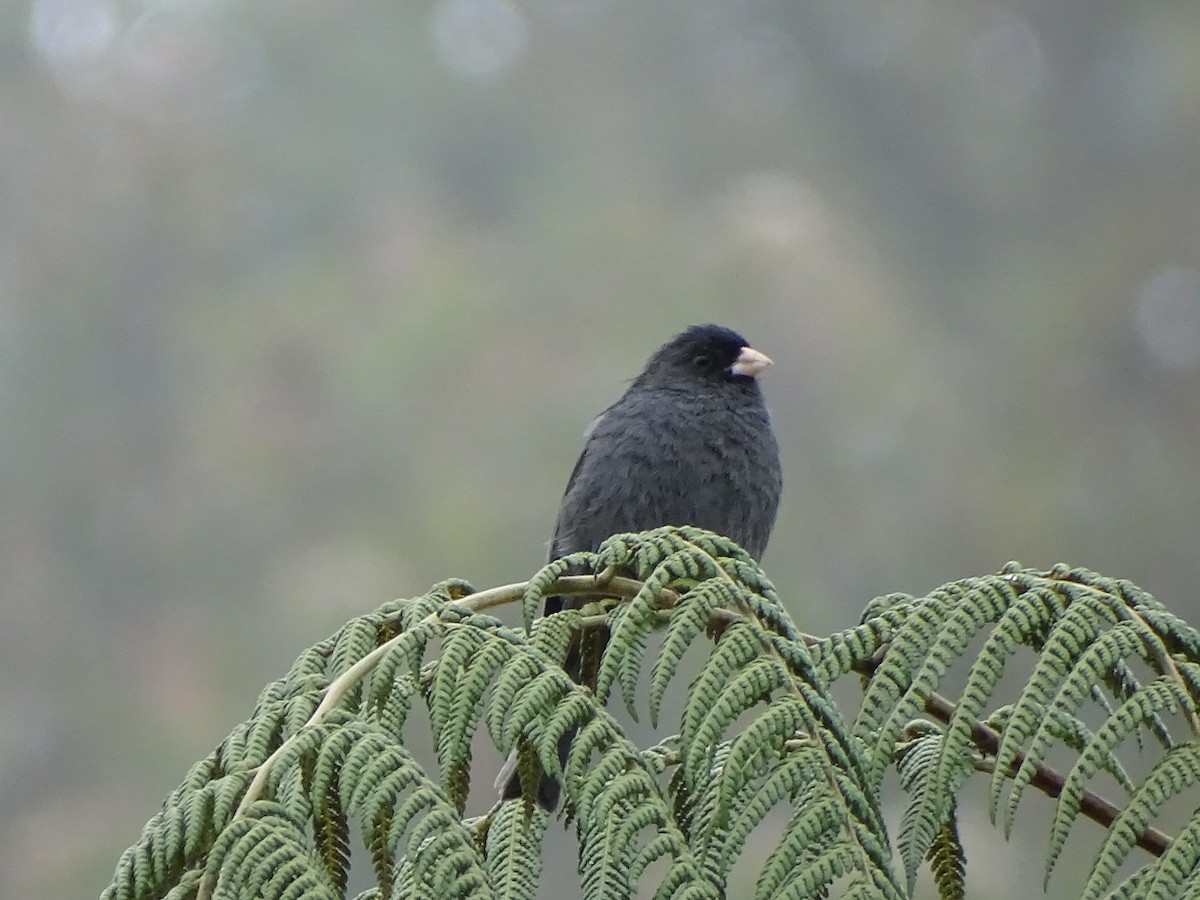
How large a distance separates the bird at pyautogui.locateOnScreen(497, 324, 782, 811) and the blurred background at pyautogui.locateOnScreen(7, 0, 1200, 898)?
1.56m

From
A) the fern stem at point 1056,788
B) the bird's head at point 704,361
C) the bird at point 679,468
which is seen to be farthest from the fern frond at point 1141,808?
the bird's head at point 704,361

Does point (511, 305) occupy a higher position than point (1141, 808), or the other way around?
point (511, 305)

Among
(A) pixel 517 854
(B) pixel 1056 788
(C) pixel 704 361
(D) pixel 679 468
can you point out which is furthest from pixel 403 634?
(C) pixel 704 361

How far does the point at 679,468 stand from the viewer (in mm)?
2129

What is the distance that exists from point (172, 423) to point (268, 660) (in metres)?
0.80

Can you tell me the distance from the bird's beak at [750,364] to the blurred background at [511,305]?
151 centimetres

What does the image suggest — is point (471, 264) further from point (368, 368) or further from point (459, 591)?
point (459, 591)

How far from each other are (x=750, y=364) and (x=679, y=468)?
1.12 ft

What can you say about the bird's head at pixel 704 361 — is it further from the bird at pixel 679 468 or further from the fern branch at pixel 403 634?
the fern branch at pixel 403 634

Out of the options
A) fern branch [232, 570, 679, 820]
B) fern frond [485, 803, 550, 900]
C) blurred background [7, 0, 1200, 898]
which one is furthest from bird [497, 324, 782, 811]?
blurred background [7, 0, 1200, 898]

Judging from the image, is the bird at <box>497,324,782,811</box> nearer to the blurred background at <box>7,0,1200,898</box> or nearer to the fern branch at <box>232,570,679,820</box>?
the fern branch at <box>232,570,679,820</box>

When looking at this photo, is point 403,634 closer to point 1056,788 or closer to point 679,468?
point 1056,788

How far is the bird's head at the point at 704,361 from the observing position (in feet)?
7.78

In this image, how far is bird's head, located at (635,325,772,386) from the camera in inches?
93.4
